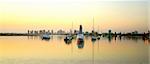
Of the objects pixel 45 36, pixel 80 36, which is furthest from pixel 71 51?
pixel 45 36

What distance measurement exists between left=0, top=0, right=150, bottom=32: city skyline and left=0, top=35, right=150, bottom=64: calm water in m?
0.15

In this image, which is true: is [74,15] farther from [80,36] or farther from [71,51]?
[71,51]

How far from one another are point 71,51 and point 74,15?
1.42 ft

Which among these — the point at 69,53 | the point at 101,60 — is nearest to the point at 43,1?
the point at 69,53

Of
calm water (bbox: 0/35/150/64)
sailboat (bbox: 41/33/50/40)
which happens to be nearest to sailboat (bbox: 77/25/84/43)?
calm water (bbox: 0/35/150/64)

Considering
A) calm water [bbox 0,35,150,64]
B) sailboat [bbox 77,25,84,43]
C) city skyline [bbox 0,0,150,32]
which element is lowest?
calm water [bbox 0,35,150,64]

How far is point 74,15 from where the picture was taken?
3752 millimetres

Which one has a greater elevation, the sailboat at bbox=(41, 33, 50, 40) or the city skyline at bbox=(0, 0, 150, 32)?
the city skyline at bbox=(0, 0, 150, 32)

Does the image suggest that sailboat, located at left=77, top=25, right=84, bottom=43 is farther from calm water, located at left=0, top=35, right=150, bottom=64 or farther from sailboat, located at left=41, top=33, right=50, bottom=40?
sailboat, located at left=41, top=33, right=50, bottom=40

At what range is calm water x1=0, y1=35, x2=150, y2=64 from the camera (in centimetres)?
368

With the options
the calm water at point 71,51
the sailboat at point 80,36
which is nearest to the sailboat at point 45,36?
the calm water at point 71,51

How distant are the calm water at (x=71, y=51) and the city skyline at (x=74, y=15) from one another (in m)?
0.15

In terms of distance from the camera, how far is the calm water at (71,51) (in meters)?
3.68

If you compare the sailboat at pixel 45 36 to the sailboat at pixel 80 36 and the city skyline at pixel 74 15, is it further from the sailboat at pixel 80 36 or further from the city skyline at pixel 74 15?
the sailboat at pixel 80 36
